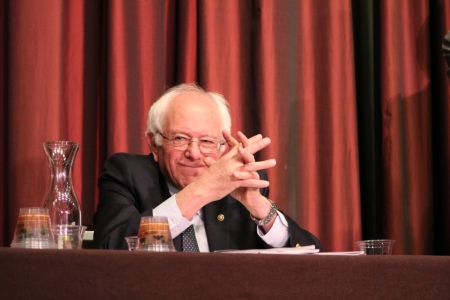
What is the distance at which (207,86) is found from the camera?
2721mm

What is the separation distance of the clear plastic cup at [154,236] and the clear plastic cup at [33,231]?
0.17m

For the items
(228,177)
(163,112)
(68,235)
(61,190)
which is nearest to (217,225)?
(228,177)

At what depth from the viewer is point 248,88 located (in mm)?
2850

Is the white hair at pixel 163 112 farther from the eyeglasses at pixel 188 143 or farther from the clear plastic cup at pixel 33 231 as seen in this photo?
the clear plastic cup at pixel 33 231

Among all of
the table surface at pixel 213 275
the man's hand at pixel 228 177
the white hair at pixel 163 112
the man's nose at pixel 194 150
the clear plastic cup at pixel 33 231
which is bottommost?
the table surface at pixel 213 275

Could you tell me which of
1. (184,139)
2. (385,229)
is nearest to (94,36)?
(184,139)

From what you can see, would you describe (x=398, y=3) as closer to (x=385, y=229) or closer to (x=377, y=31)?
(x=377, y=31)

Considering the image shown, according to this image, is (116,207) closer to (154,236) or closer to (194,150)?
(194,150)

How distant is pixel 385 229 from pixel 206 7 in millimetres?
1218

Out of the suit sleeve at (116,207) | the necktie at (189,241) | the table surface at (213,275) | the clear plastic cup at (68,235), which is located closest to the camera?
the table surface at (213,275)

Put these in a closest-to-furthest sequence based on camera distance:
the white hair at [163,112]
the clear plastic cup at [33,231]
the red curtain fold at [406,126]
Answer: the clear plastic cup at [33,231], the white hair at [163,112], the red curtain fold at [406,126]

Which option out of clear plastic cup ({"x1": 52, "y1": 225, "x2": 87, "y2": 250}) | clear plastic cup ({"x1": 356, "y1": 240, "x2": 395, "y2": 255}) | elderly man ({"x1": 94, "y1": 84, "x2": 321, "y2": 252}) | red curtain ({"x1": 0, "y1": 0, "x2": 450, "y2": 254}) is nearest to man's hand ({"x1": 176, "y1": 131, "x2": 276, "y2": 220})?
elderly man ({"x1": 94, "y1": 84, "x2": 321, "y2": 252})

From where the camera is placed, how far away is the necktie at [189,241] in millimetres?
2043

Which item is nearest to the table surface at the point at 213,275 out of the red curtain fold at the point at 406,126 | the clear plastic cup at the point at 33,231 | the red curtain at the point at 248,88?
the clear plastic cup at the point at 33,231
